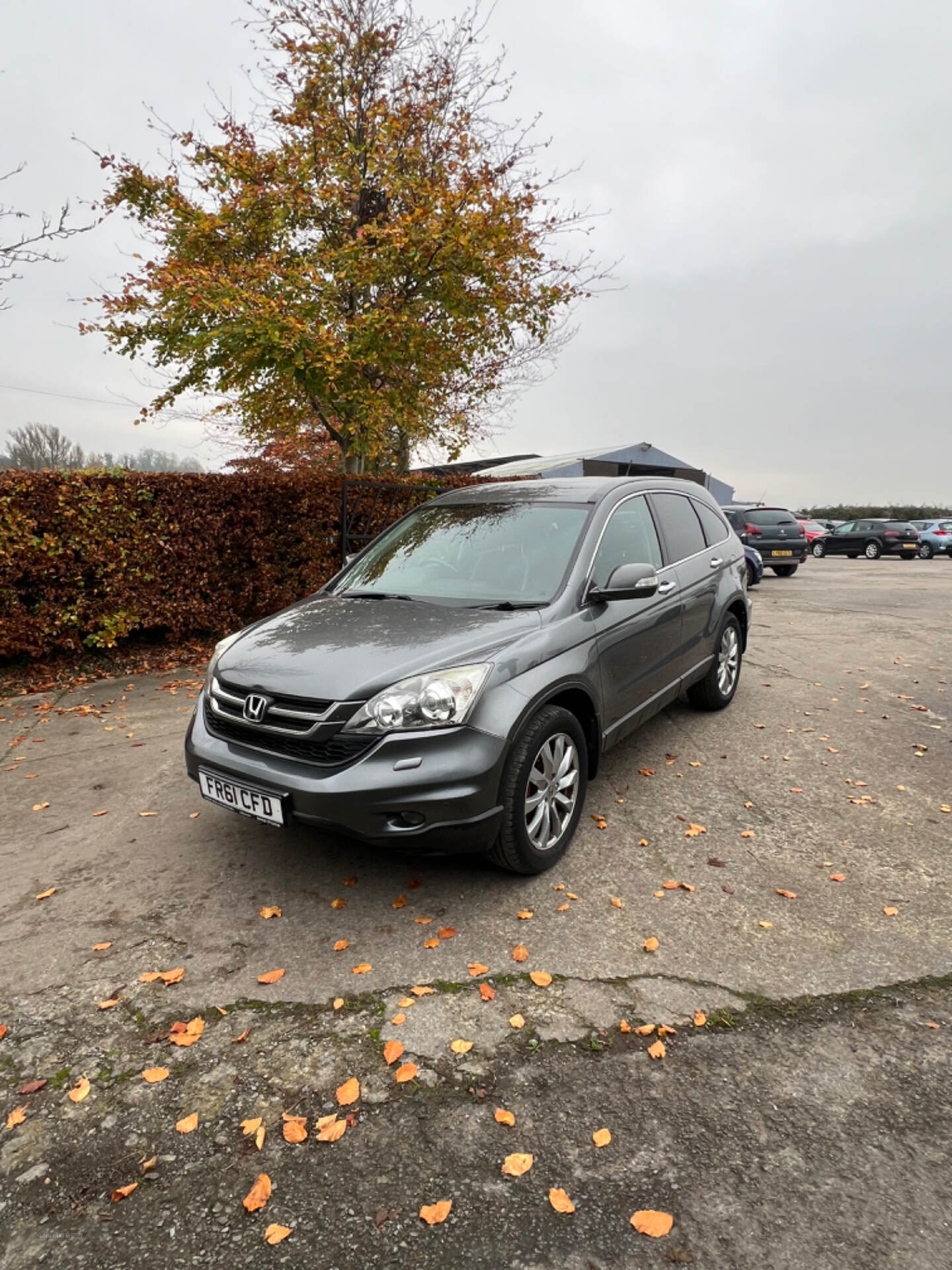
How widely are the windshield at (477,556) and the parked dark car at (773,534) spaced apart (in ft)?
50.8

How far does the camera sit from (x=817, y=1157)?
1834 millimetres

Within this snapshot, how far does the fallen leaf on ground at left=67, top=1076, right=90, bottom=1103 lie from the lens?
6.70ft

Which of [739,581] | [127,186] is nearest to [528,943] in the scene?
[739,581]

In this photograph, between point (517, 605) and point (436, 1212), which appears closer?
point (436, 1212)

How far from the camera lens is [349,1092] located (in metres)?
2.05

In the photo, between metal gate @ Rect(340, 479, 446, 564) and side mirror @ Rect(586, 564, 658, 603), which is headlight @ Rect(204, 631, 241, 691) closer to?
side mirror @ Rect(586, 564, 658, 603)

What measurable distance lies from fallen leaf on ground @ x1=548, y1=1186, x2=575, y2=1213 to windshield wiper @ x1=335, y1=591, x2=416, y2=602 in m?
2.50

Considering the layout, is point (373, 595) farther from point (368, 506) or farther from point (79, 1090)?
point (368, 506)

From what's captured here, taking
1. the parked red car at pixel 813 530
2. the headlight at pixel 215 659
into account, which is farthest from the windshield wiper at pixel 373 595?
the parked red car at pixel 813 530

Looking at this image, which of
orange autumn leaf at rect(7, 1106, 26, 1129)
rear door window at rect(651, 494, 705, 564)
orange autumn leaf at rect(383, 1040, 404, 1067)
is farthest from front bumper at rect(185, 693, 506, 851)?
rear door window at rect(651, 494, 705, 564)

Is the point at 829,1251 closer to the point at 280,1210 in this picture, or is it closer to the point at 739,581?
the point at 280,1210

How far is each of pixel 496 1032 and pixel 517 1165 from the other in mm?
468

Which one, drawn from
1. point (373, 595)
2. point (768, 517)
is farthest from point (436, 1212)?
point (768, 517)

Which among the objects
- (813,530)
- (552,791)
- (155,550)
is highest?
(813,530)
